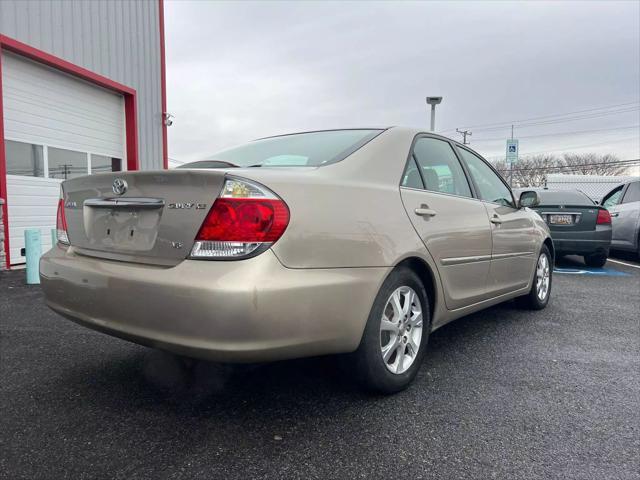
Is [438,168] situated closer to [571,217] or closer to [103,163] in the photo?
[571,217]

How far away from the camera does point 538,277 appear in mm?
4422

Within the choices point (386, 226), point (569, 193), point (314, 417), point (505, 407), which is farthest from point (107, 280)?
point (569, 193)

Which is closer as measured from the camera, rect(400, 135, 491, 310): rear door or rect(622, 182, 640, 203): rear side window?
rect(400, 135, 491, 310): rear door

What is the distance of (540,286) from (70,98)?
8260mm

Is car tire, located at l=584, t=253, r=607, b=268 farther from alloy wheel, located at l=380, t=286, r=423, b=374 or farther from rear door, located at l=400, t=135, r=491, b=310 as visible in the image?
alloy wheel, located at l=380, t=286, r=423, b=374

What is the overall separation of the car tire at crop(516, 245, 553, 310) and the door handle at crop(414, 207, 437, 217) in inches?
82.4

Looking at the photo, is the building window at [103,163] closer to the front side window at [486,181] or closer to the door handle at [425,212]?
the front side window at [486,181]

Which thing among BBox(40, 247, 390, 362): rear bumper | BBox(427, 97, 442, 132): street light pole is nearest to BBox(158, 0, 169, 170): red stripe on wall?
BBox(427, 97, 442, 132): street light pole

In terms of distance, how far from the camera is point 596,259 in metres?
7.59

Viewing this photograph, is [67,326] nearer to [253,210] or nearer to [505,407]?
[253,210]

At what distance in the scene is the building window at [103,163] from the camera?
9.16 meters

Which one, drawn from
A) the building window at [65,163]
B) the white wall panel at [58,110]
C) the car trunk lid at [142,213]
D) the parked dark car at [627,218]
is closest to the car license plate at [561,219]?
the parked dark car at [627,218]

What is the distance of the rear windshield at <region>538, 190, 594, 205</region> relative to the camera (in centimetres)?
773

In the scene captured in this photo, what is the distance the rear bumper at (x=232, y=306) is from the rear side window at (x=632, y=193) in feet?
28.1
